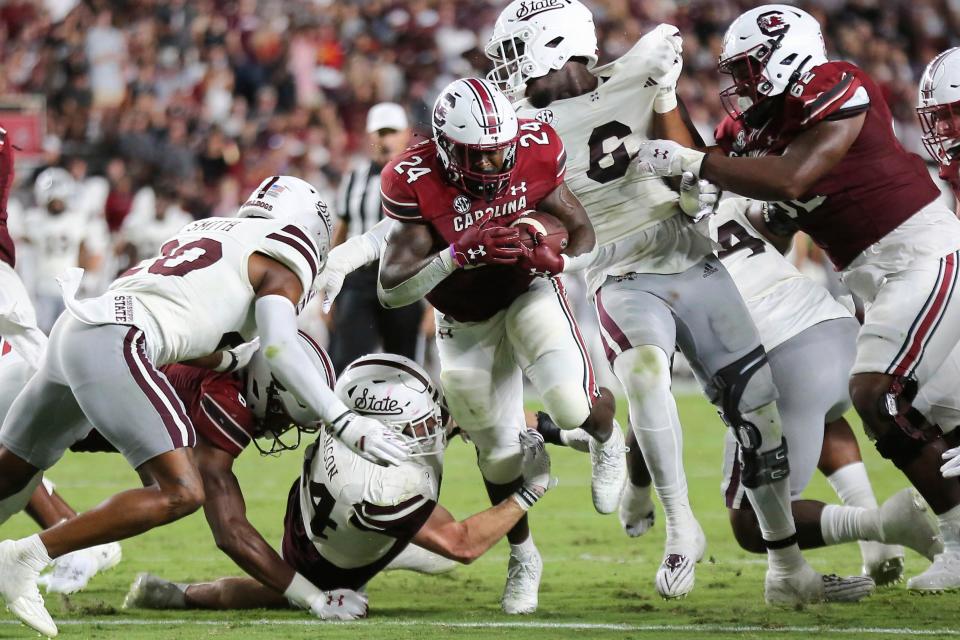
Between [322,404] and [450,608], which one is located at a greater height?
[322,404]

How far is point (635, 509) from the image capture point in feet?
19.0

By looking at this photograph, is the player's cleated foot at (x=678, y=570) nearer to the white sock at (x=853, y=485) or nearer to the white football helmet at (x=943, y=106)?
the white sock at (x=853, y=485)

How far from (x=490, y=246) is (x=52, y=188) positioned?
9.15 m

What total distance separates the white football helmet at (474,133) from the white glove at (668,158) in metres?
0.55

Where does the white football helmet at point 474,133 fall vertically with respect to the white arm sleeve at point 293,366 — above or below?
above

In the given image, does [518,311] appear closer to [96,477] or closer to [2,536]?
[2,536]

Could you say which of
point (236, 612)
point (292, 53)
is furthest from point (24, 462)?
point (292, 53)

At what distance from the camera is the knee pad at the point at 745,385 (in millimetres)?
4906

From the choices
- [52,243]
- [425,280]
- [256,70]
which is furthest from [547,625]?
[256,70]

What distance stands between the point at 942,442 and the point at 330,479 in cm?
229

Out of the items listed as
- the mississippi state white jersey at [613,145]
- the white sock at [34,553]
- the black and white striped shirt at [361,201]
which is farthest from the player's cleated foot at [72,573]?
the black and white striped shirt at [361,201]

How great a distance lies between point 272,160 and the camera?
48.7 ft

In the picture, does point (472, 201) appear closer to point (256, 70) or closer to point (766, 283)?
point (766, 283)

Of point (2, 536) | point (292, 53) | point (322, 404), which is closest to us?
point (322, 404)
